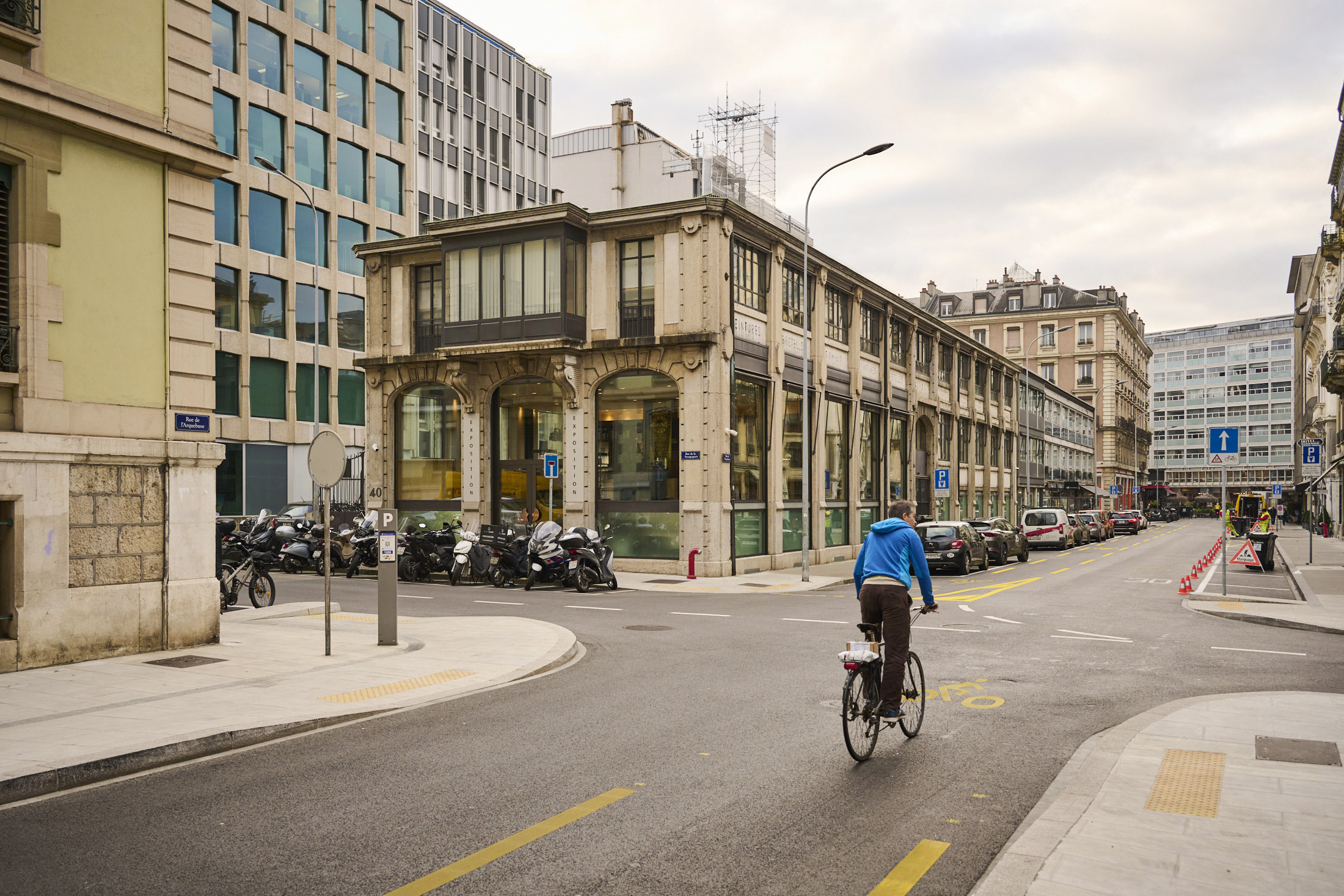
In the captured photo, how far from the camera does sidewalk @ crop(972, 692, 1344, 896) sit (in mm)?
4504

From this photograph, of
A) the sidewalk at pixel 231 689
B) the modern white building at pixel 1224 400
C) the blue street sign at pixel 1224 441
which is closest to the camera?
the sidewalk at pixel 231 689

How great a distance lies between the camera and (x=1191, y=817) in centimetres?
543

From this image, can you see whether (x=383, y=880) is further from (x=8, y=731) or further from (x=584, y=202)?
(x=584, y=202)

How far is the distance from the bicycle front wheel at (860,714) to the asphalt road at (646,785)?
0.15m

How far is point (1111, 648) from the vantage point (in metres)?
12.8

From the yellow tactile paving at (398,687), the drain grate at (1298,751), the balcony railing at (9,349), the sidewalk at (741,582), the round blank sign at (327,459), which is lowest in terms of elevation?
the sidewalk at (741,582)

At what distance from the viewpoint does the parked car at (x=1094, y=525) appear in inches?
1900

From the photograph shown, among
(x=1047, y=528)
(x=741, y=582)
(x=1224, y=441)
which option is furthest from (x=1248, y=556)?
(x=741, y=582)

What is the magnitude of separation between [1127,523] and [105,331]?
61615 millimetres

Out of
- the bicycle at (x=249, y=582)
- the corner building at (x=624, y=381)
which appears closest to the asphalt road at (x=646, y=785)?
the bicycle at (x=249, y=582)

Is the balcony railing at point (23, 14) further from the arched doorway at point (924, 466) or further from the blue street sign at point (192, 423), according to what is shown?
the arched doorway at point (924, 466)

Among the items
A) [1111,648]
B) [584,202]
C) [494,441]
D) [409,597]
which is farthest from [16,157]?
[584,202]

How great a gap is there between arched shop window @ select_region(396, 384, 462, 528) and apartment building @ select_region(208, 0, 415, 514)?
7527 millimetres

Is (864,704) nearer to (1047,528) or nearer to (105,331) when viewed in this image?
(105,331)
